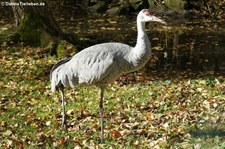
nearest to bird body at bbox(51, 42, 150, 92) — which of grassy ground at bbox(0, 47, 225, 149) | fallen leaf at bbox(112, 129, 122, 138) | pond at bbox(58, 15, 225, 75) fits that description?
fallen leaf at bbox(112, 129, 122, 138)

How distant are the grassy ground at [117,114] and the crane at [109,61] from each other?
0.70m

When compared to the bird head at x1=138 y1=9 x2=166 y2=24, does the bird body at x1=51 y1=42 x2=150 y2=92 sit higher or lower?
lower

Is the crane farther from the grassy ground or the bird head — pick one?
the grassy ground

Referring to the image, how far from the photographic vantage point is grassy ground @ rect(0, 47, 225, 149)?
270 inches

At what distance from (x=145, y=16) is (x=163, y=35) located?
1284 cm

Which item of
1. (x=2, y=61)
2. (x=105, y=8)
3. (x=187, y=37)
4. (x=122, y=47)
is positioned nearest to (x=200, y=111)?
(x=122, y=47)

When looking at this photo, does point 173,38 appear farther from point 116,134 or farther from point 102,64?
point 102,64

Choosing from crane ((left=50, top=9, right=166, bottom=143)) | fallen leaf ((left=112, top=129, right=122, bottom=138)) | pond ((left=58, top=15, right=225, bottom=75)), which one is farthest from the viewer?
pond ((left=58, top=15, right=225, bottom=75))

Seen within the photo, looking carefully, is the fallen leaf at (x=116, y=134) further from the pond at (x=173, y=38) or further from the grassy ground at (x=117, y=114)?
the pond at (x=173, y=38)

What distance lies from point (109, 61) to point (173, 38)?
1250 cm

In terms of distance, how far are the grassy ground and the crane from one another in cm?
70

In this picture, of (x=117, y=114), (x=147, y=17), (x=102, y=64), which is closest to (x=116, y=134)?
(x=102, y=64)

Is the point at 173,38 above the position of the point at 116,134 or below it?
below

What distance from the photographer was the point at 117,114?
8633 millimetres
